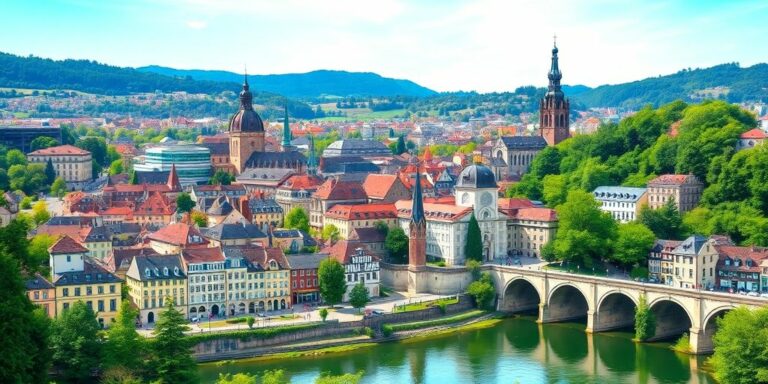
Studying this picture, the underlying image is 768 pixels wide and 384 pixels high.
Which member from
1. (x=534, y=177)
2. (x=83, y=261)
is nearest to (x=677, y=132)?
(x=534, y=177)

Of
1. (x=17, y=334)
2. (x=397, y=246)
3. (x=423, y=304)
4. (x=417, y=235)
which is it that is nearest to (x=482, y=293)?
(x=423, y=304)

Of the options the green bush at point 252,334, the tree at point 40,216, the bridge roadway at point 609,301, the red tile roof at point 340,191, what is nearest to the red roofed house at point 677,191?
the bridge roadway at point 609,301

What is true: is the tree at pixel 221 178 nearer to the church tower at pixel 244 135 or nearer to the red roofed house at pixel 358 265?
the church tower at pixel 244 135

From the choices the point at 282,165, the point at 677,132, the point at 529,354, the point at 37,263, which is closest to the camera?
the point at 37,263

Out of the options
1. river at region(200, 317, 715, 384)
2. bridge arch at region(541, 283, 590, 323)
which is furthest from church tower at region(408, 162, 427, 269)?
bridge arch at region(541, 283, 590, 323)

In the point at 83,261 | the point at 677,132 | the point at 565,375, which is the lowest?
the point at 565,375

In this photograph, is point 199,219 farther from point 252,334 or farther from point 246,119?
point 246,119

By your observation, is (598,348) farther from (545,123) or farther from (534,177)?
(545,123)

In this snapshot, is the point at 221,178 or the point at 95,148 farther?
the point at 95,148
